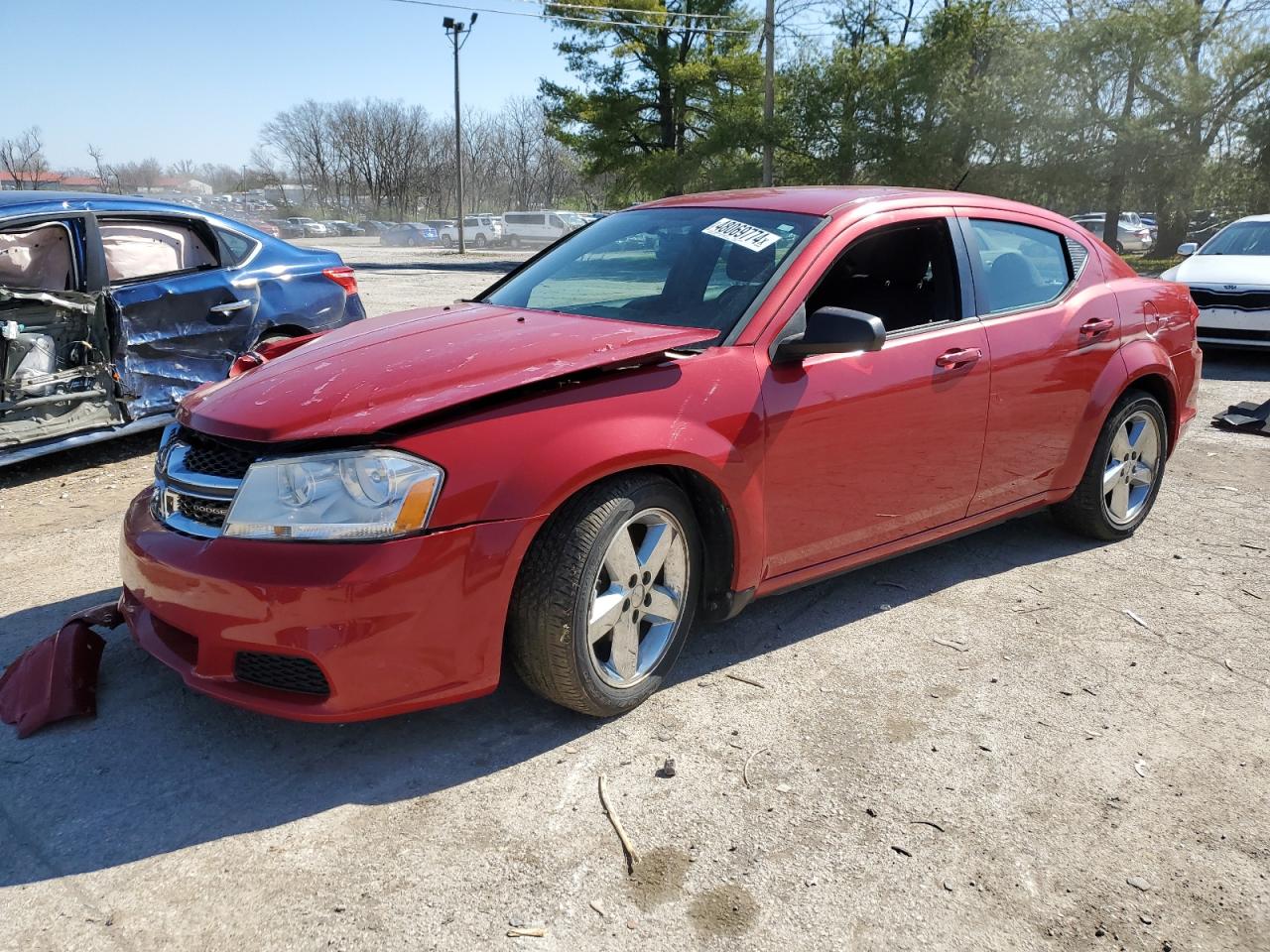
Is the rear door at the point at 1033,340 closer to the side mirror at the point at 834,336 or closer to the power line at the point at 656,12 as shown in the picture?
the side mirror at the point at 834,336

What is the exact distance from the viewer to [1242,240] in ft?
36.3

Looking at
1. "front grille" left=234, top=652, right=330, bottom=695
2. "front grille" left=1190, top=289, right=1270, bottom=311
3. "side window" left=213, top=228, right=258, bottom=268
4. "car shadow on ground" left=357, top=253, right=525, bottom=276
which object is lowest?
"car shadow on ground" left=357, top=253, right=525, bottom=276

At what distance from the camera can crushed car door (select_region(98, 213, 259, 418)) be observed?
582cm

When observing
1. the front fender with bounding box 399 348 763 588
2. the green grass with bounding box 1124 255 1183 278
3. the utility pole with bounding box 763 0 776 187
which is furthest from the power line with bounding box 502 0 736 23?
the front fender with bounding box 399 348 763 588

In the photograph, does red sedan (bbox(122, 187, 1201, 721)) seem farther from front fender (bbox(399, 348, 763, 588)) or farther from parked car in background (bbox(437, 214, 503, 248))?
parked car in background (bbox(437, 214, 503, 248))

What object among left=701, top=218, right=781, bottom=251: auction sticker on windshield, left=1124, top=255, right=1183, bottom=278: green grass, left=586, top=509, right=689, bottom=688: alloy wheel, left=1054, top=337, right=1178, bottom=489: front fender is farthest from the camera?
left=1124, top=255, right=1183, bottom=278: green grass

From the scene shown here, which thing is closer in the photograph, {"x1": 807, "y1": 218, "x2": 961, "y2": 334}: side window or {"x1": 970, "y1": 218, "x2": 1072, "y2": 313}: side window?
{"x1": 807, "y1": 218, "x2": 961, "y2": 334}: side window

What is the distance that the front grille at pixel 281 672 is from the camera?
2.59 metres

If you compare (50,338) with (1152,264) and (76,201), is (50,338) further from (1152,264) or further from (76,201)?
(1152,264)

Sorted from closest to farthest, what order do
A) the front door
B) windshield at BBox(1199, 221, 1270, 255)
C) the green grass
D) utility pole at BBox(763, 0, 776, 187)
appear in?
the front door
windshield at BBox(1199, 221, 1270, 255)
utility pole at BBox(763, 0, 776, 187)
the green grass

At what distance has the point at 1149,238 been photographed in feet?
137

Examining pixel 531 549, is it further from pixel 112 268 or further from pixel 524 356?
pixel 112 268

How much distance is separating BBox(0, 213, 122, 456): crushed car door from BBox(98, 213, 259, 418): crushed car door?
0.13m

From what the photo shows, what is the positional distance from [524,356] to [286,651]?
1063 mm
